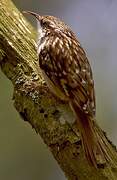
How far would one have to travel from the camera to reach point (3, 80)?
122 inches

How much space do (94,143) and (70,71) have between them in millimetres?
239

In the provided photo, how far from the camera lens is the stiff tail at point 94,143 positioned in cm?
182

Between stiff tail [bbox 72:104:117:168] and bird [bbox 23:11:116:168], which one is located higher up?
bird [bbox 23:11:116:168]

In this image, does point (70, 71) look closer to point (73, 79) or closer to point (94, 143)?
point (73, 79)

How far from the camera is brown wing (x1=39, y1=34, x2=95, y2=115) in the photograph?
1916mm

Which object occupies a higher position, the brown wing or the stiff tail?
the brown wing

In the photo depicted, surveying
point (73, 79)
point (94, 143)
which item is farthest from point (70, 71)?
point (94, 143)

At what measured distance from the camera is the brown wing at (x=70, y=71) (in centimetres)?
192

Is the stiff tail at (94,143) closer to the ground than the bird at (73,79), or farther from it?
closer to the ground

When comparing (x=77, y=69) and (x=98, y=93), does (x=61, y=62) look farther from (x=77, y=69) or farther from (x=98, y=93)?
(x=98, y=93)

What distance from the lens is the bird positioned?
1853mm

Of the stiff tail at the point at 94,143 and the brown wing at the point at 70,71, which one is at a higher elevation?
the brown wing at the point at 70,71

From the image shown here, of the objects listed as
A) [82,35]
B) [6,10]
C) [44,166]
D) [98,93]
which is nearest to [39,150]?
[44,166]

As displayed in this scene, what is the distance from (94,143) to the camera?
6.12ft
